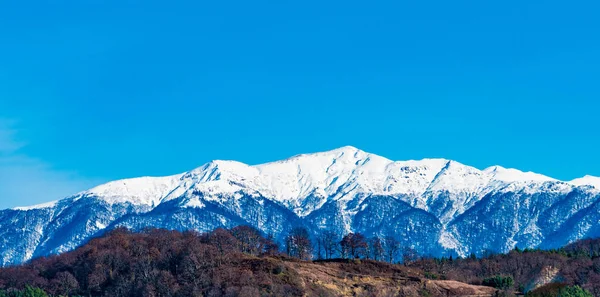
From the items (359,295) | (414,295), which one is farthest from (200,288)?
(414,295)

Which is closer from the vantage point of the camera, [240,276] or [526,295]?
[526,295]

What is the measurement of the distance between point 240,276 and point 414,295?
→ 38.2 meters

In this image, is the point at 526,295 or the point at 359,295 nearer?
the point at 526,295

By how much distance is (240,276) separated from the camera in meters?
198

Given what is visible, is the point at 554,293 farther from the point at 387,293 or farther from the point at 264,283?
the point at 264,283

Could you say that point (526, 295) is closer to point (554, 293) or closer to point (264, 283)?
point (554, 293)

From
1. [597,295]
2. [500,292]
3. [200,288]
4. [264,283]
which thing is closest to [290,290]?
[264,283]

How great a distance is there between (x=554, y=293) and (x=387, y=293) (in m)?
39.2

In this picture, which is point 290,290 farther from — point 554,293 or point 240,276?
point 554,293

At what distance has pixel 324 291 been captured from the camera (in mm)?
197875

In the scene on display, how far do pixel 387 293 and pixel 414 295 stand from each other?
5.94m

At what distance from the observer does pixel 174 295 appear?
655 feet

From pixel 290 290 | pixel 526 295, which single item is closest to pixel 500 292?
pixel 526 295

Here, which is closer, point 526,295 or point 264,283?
point 526,295
